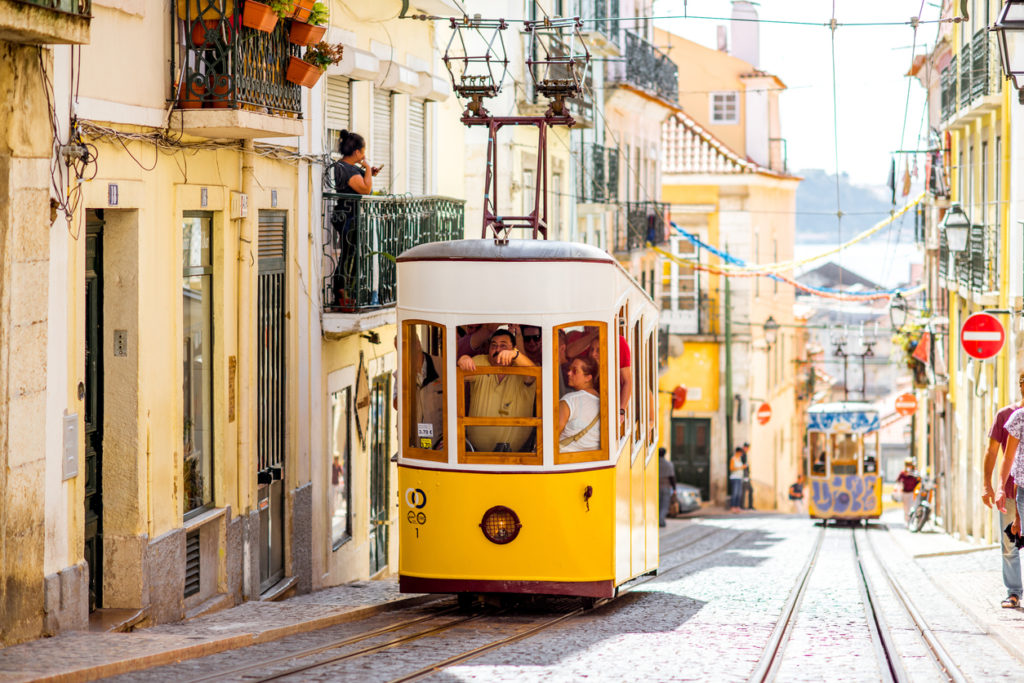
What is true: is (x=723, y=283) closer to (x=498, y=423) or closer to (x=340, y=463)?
(x=340, y=463)

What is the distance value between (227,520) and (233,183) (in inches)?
98.0

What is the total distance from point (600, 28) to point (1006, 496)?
22.3 meters

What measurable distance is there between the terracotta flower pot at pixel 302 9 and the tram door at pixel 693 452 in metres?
30.8

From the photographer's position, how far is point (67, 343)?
886cm

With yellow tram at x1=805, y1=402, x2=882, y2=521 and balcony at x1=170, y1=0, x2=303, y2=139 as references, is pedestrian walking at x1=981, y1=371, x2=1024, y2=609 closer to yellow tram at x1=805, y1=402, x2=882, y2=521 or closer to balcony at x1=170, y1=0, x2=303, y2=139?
balcony at x1=170, y1=0, x2=303, y2=139

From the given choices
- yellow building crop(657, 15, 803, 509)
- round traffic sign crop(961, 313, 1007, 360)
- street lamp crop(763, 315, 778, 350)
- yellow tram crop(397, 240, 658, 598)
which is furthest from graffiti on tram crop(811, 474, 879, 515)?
yellow tram crop(397, 240, 658, 598)

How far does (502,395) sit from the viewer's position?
414 inches

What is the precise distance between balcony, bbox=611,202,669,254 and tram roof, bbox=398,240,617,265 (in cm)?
2238

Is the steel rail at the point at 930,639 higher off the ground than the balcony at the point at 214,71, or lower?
lower

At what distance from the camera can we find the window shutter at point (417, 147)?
18.3 meters

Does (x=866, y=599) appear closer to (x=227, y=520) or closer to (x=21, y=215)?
(x=227, y=520)

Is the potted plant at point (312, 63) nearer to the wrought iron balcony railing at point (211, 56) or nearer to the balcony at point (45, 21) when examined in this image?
the wrought iron balcony railing at point (211, 56)

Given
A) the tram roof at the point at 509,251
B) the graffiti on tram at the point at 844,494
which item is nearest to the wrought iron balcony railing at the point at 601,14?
the graffiti on tram at the point at 844,494

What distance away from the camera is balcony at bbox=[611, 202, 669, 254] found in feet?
111
